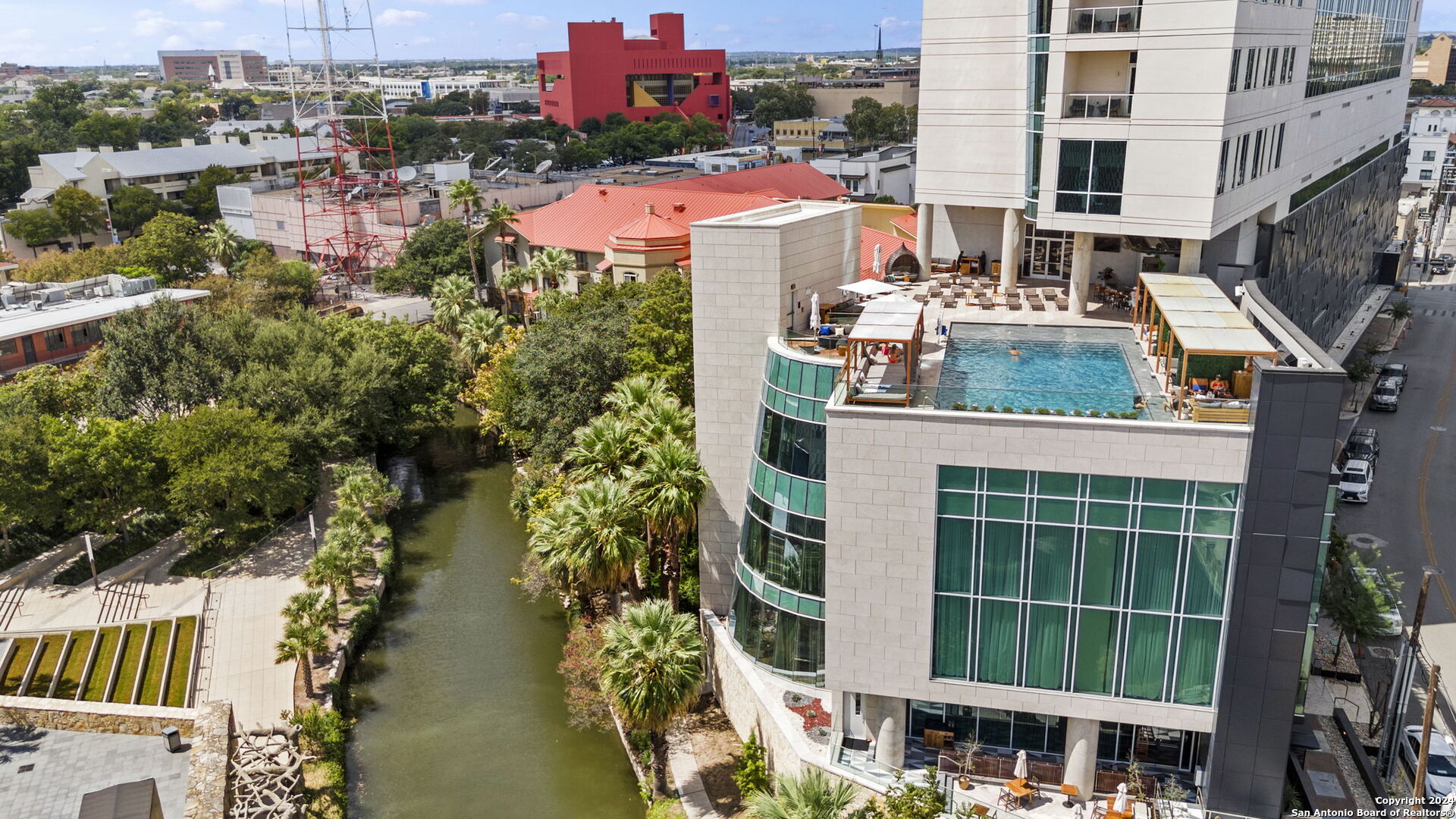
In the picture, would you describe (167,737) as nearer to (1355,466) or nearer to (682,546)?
(682,546)

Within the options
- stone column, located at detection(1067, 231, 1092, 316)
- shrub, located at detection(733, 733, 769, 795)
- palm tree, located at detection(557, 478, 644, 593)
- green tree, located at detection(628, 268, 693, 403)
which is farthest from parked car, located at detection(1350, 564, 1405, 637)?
green tree, located at detection(628, 268, 693, 403)

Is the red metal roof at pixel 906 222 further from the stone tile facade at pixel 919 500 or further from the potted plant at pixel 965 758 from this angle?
the potted plant at pixel 965 758

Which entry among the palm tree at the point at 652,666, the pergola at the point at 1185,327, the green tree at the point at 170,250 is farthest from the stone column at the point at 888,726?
the green tree at the point at 170,250

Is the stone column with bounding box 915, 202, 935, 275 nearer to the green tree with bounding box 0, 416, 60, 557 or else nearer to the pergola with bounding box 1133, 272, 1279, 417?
the pergola with bounding box 1133, 272, 1279, 417

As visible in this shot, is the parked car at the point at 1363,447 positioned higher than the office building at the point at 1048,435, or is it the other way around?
the office building at the point at 1048,435

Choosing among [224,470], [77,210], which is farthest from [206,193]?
[224,470]

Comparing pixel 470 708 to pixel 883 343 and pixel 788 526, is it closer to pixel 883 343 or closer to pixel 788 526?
pixel 788 526

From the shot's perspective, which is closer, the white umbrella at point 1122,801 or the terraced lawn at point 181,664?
the white umbrella at point 1122,801
